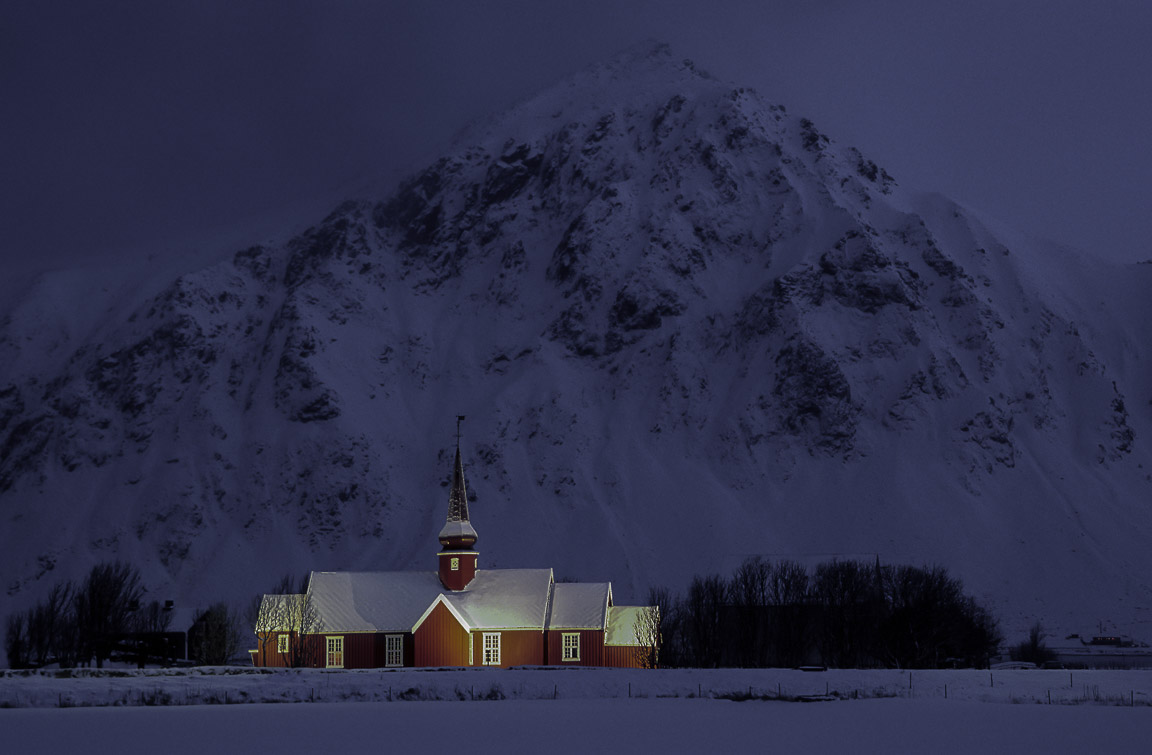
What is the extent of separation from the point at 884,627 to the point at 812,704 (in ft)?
113

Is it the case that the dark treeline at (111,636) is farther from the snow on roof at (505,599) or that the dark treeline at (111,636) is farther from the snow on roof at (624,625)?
the snow on roof at (624,625)

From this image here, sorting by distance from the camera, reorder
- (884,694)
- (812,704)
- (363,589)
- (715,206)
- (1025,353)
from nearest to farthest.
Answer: (812,704)
(884,694)
(363,589)
(1025,353)
(715,206)

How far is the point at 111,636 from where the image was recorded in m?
77.0

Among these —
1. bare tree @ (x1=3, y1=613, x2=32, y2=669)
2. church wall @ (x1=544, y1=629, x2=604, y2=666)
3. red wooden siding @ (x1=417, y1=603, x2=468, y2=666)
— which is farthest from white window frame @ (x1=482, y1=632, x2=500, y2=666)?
bare tree @ (x1=3, y1=613, x2=32, y2=669)

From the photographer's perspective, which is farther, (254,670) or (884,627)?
(884,627)

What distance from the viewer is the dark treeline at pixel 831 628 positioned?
254 feet

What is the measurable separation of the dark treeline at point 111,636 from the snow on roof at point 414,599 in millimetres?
6800

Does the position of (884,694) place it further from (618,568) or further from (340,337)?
(340,337)

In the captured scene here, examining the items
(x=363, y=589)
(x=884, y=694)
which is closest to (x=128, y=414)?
(x=363, y=589)

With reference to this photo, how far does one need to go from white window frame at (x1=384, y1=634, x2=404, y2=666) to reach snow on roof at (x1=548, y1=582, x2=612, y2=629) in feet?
29.6

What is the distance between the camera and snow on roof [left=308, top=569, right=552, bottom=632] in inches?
2899

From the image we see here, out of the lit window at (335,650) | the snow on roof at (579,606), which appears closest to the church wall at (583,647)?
the snow on roof at (579,606)

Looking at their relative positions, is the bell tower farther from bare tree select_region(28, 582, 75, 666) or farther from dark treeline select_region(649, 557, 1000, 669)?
bare tree select_region(28, 582, 75, 666)

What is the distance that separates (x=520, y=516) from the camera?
153m
